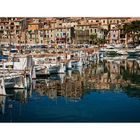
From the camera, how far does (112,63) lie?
14367mm

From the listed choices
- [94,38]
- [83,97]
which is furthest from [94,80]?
[94,38]

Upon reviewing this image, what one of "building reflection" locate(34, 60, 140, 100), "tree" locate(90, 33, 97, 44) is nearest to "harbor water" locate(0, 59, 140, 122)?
"building reflection" locate(34, 60, 140, 100)

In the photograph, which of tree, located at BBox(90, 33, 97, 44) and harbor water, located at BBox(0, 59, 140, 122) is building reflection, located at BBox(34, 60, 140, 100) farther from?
tree, located at BBox(90, 33, 97, 44)

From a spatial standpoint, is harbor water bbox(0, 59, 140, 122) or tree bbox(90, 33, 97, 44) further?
tree bbox(90, 33, 97, 44)

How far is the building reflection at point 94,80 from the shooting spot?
47.0 ft

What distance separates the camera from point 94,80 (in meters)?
14.3

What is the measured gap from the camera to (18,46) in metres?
14.4

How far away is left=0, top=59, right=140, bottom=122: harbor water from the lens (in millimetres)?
14234

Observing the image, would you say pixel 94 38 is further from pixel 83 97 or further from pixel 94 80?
pixel 83 97

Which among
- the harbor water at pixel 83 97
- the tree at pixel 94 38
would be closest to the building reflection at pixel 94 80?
the harbor water at pixel 83 97

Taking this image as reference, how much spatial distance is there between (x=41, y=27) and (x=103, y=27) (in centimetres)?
56
